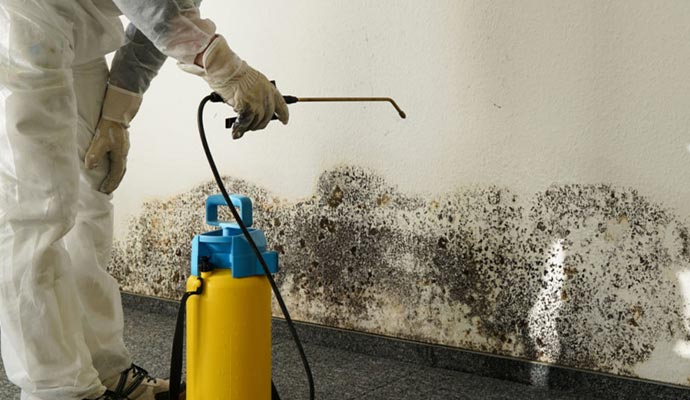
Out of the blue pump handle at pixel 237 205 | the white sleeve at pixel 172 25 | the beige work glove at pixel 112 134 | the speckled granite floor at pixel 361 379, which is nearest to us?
the white sleeve at pixel 172 25

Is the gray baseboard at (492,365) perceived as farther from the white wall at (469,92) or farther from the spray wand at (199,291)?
the spray wand at (199,291)

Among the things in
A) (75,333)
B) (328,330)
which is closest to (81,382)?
(75,333)

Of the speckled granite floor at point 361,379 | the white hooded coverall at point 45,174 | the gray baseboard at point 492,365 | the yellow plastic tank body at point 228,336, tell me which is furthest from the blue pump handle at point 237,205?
the gray baseboard at point 492,365

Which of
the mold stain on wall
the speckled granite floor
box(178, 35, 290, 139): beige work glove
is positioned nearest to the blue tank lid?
box(178, 35, 290, 139): beige work glove

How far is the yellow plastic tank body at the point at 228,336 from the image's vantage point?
1.46m

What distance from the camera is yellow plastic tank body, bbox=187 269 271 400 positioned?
146cm

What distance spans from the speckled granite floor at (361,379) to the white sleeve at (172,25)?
35.8 inches

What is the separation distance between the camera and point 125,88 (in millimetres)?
1699

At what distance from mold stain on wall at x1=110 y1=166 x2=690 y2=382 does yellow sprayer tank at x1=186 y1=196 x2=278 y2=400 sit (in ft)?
2.20

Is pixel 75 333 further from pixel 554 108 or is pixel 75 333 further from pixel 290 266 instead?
pixel 554 108

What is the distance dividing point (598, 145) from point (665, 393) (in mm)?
595

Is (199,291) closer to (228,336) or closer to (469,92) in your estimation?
(228,336)

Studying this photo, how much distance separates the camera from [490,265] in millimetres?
1962

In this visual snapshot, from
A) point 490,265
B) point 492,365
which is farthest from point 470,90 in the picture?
point 492,365
